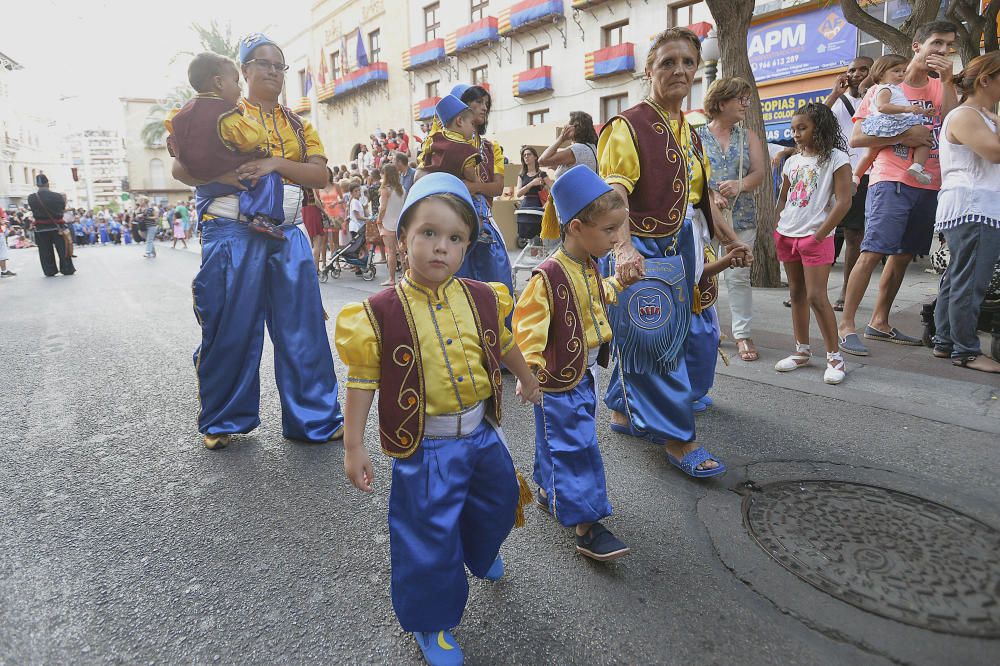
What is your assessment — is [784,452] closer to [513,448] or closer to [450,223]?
[513,448]

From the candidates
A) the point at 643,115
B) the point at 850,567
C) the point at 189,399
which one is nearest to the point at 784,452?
the point at 850,567

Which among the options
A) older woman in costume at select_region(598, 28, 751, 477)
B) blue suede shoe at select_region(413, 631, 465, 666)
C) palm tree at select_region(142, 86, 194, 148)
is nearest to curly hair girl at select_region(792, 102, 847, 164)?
older woman in costume at select_region(598, 28, 751, 477)

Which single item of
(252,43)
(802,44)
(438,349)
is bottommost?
(438,349)

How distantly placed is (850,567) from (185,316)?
25.2 ft

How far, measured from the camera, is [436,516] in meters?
1.88

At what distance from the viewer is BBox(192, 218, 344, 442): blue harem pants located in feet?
11.5

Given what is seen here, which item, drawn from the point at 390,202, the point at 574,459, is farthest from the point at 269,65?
the point at 390,202

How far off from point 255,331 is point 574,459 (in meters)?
2.11

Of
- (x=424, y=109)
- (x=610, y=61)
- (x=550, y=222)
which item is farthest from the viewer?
(x=424, y=109)

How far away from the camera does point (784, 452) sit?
10.8ft

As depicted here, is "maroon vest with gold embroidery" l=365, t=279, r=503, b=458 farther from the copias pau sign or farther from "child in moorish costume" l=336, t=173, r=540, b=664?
the copias pau sign

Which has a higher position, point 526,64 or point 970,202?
point 526,64

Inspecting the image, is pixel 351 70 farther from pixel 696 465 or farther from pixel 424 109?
pixel 696 465

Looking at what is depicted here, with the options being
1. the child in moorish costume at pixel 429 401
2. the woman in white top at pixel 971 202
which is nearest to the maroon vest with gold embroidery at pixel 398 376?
the child in moorish costume at pixel 429 401
